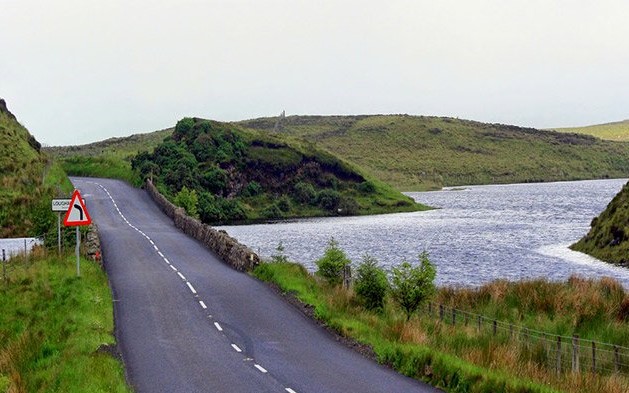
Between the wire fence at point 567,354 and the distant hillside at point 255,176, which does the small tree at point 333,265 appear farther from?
the distant hillside at point 255,176

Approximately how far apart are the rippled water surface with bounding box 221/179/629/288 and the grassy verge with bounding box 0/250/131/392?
21336mm

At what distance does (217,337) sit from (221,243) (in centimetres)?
1724

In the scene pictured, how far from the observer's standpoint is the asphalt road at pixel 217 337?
16.6 meters

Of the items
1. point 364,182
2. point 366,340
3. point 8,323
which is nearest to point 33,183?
point 8,323

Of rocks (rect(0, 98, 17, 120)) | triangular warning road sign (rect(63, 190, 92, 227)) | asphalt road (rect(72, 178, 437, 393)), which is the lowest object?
asphalt road (rect(72, 178, 437, 393))

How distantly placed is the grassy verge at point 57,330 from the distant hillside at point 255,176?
61.6 m

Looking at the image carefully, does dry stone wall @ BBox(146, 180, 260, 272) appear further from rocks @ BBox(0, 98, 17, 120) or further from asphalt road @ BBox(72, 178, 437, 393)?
rocks @ BBox(0, 98, 17, 120)

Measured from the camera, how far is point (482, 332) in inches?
901

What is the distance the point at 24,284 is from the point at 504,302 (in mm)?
20776

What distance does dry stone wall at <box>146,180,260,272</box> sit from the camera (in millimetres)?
33594

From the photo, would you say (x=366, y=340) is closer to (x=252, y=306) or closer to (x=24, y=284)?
(x=252, y=306)

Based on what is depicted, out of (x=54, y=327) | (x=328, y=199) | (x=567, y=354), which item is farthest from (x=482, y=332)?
(x=328, y=199)

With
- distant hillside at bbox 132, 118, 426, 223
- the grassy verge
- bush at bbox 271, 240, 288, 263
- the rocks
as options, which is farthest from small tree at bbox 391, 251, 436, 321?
the rocks

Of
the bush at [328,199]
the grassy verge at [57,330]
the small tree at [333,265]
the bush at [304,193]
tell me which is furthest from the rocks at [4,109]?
the small tree at [333,265]
